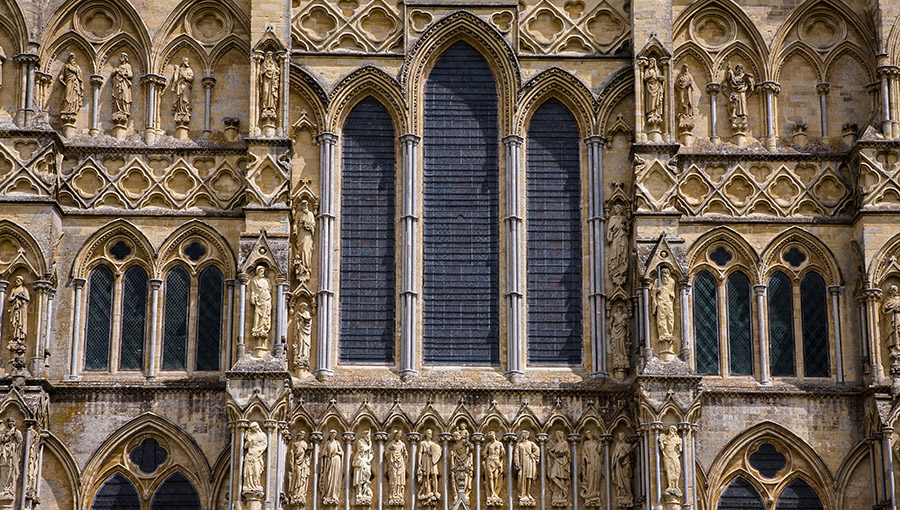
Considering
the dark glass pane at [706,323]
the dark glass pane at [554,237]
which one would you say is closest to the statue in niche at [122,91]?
the dark glass pane at [554,237]

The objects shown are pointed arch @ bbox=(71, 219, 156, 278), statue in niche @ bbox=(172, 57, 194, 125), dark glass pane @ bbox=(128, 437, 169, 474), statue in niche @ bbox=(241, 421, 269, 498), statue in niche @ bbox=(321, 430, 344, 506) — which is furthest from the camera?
statue in niche @ bbox=(172, 57, 194, 125)

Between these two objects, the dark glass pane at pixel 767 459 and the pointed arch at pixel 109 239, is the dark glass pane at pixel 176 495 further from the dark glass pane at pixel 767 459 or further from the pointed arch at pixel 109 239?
the dark glass pane at pixel 767 459

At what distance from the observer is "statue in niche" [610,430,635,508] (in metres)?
28.6

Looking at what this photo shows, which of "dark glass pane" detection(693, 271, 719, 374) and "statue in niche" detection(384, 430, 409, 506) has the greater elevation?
"dark glass pane" detection(693, 271, 719, 374)

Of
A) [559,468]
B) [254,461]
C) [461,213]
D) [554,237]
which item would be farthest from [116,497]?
[554,237]

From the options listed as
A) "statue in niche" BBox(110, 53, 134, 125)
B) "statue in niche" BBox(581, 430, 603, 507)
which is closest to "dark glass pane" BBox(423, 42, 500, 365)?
"statue in niche" BBox(581, 430, 603, 507)

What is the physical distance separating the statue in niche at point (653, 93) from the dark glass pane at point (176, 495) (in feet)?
35.9

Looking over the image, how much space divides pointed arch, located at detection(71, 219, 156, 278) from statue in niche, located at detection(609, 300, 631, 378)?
874 cm

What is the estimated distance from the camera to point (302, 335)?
A: 29.6 m

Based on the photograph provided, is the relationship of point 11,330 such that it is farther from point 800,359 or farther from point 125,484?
point 800,359

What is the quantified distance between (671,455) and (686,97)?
7263mm

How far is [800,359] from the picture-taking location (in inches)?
1175

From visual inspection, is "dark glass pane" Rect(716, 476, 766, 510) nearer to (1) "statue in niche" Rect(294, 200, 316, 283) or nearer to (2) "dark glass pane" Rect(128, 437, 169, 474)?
(1) "statue in niche" Rect(294, 200, 316, 283)

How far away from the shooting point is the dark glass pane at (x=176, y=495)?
28.9 meters
